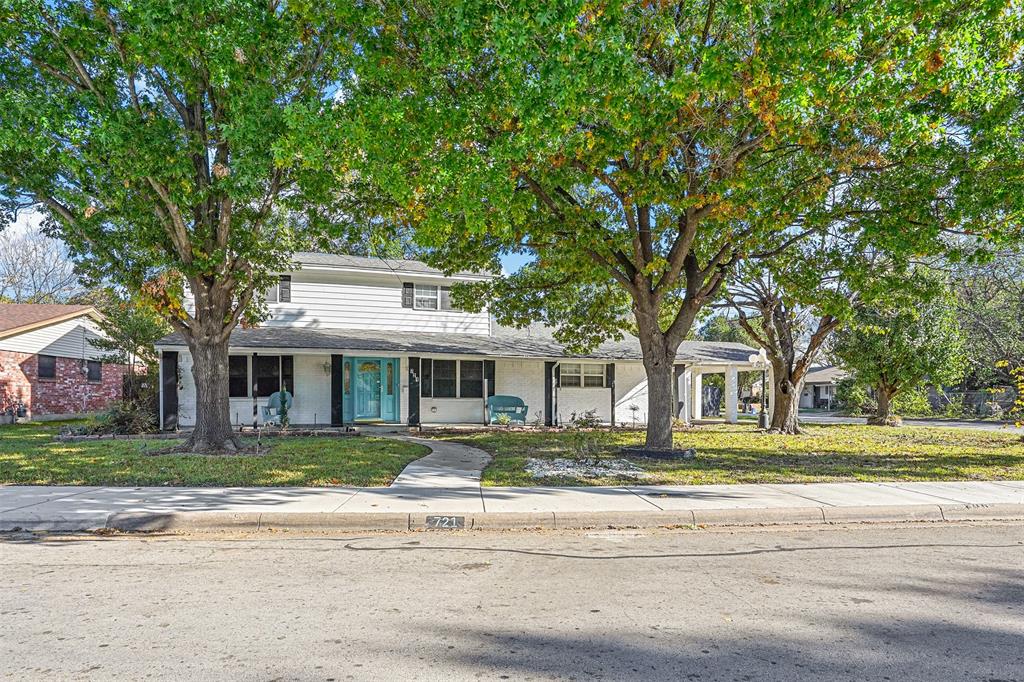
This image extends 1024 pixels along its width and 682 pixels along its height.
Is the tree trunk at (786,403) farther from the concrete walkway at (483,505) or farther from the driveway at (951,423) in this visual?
the concrete walkway at (483,505)

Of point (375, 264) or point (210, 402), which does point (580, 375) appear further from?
point (210, 402)

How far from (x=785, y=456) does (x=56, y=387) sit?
29130mm

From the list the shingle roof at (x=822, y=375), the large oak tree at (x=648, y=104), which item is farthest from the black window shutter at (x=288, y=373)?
the shingle roof at (x=822, y=375)

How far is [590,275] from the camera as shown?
16.1 meters

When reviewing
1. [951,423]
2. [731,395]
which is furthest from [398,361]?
[951,423]

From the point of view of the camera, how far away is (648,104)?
945 cm

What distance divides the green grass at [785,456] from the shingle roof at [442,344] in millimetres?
3293

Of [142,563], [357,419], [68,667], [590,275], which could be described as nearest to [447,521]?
[142,563]

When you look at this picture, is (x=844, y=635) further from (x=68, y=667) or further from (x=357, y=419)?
(x=357, y=419)

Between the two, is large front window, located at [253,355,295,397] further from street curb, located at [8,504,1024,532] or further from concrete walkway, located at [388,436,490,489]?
street curb, located at [8,504,1024,532]

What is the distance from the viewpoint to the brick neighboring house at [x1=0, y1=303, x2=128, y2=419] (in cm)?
2469

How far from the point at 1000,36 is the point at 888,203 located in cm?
314

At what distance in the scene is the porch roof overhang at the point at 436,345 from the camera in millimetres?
19016

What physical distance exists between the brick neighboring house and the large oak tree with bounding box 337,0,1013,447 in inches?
817
